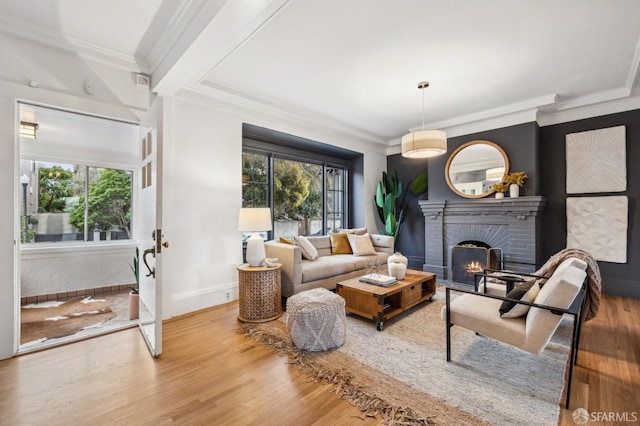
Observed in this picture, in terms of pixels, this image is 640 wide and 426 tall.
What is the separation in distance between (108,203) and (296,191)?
3.07m

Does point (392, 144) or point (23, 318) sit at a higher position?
point (392, 144)

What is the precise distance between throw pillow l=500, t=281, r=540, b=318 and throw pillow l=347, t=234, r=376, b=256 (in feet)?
8.18

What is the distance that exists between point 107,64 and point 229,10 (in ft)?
5.76

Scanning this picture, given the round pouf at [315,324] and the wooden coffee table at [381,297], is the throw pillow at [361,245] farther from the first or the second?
the round pouf at [315,324]

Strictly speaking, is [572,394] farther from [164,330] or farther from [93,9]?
[93,9]

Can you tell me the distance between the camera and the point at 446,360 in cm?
221

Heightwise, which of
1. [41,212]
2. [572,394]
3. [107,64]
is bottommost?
[572,394]

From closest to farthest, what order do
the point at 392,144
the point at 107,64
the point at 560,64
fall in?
1. the point at 107,64
2. the point at 560,64
3. the point at 392,144

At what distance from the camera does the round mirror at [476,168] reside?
4.48m

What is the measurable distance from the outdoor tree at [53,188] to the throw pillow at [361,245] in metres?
4.43

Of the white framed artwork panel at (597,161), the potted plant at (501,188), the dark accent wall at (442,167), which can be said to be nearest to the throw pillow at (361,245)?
the dark accent wall at (442,167)

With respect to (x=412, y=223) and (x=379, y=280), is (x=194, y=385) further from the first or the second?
(x=412, y=223)

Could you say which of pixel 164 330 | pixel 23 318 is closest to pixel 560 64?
pixel 164 330

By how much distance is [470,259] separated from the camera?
185 inches
